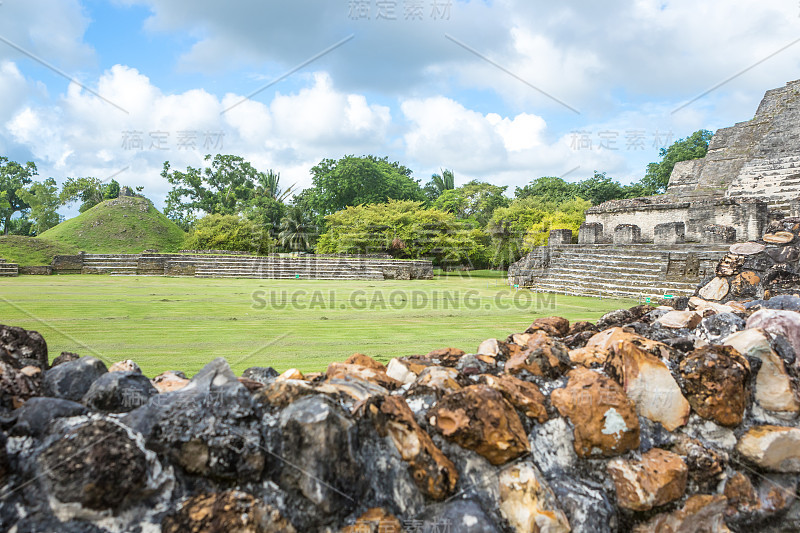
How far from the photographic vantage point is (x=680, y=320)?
2203 mm

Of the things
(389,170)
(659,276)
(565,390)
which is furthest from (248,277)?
(389,170)

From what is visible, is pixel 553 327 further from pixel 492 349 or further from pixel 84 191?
pixel 84 191

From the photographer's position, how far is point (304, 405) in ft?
4.00

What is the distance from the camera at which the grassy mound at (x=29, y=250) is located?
62.9 feet

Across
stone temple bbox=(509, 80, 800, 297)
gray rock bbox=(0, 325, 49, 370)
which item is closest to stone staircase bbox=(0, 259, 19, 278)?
stone temple bbox=(509, 80, 800, 297)

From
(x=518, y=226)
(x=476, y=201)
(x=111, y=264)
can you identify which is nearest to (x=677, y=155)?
(x=476, y=201)

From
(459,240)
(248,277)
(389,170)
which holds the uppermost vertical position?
(389,170)

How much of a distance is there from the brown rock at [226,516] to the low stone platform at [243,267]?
16.9m

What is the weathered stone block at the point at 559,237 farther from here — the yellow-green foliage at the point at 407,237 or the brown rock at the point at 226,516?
the brown rock at the point at 226,516

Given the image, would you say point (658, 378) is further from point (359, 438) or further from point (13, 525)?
point (13, 525)

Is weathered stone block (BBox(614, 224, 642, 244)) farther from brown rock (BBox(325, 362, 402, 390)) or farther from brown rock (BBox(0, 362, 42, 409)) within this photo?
brown rock (BBox(0, 362, 42, 409))

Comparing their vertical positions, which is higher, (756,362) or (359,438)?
(756,362)

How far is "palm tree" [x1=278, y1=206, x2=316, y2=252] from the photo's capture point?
30.5 meters

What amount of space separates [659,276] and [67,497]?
1132 centimetres
